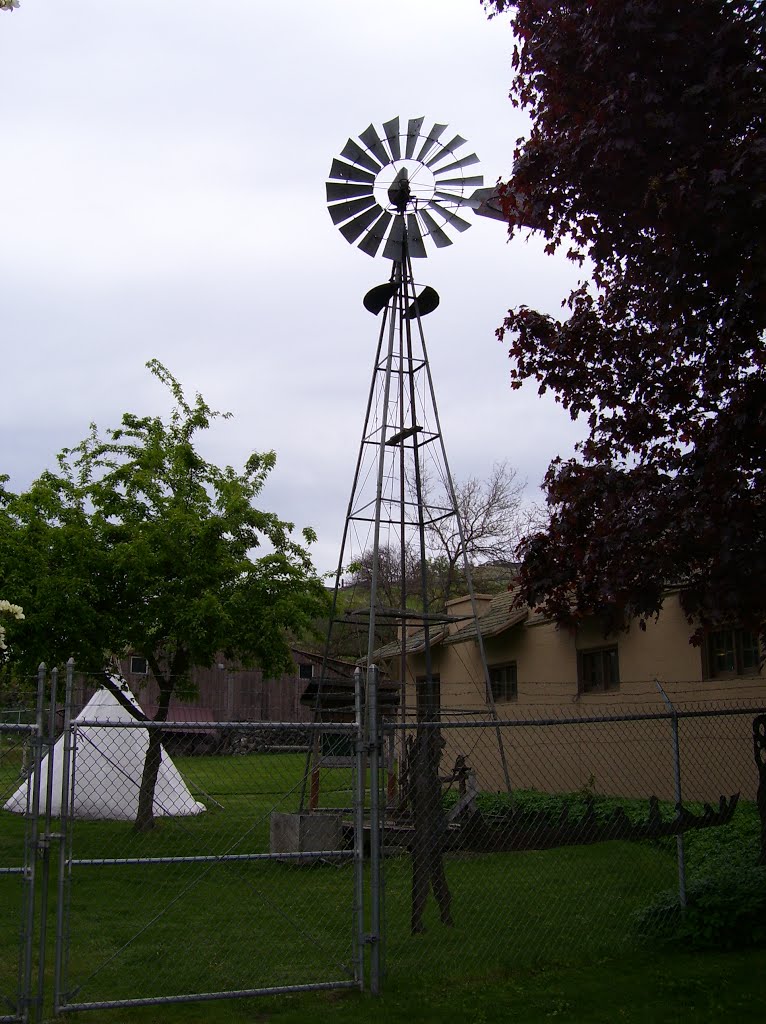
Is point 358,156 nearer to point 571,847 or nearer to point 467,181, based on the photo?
point 467,181

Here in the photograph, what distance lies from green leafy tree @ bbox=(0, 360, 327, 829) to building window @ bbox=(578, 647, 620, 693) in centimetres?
469

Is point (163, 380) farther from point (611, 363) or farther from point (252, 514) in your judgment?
point (611, 363)

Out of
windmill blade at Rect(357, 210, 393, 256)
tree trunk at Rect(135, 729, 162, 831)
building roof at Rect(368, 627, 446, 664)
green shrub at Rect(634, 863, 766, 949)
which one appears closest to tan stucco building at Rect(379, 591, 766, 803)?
building roof at Rect(368, 627, 446, 664)

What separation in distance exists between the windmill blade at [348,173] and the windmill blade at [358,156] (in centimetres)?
8

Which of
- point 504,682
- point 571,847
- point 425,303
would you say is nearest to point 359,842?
point 571,847

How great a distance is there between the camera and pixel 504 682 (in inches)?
754

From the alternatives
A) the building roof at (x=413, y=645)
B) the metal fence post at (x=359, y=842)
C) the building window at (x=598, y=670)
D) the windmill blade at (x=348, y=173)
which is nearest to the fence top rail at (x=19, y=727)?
the metal fence post at (x=359, y=842)

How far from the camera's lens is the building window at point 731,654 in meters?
12.9

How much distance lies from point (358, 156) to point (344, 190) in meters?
0.45

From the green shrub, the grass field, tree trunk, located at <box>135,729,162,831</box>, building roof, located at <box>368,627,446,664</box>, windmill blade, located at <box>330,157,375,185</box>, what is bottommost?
the grass field

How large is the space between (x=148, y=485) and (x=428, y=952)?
8653 mm

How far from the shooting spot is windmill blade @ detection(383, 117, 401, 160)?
1227 centimetres

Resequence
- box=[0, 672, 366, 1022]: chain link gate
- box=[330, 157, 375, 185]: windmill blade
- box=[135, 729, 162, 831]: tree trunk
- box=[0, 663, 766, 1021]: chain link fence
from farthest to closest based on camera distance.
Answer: box=[330, 157, 375, 185]: windmill blade → box=[135, 729, 162, 831]: tree trunk → box=[0, 663, 766, 1021]: chain link fence → box=[0, 672, 366, 1022]: chain link gate

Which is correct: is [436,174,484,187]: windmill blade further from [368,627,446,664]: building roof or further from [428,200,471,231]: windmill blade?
[368,627,446,664]: building roof
